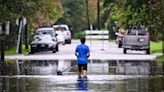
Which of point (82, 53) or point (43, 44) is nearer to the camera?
point (82, 53)

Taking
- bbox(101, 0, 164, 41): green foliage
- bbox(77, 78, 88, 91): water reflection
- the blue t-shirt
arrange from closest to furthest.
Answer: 1. bbox(77, 78, 88, 91): water reflection
2. the blue t-shirt
3. bbox(101, 0, 164, 41): green foliage

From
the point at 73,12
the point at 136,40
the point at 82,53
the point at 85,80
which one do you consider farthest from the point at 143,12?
the point at 73,12

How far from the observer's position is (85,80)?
22.5 m

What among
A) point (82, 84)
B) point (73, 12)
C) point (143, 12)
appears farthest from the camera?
point (73, 12)

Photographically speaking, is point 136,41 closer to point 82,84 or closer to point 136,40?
point 136,40

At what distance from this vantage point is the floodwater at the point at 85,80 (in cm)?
1920

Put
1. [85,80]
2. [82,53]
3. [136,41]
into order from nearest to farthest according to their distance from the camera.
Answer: [85,80] → [82,53] → [136,41]

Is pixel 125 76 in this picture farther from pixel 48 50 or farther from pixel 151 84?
pixel 48 50

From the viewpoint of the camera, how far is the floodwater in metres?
19.2

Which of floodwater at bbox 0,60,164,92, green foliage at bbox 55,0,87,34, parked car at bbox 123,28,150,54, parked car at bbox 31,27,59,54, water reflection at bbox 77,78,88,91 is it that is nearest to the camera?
floodwater at bbox 0,60,164,92

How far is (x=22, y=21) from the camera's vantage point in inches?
1797

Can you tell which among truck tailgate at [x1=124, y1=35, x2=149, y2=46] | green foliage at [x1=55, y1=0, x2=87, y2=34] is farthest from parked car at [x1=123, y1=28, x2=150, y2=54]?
green foliage at [x1=55, y1=0, x2=87, y2=34]

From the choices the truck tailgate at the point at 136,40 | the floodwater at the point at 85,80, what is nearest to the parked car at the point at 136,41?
the truck tailgate at the point at 136,40

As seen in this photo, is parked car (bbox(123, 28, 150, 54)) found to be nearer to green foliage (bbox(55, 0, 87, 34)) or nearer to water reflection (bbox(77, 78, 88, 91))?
water reflection (bbox(77, 78, 88, 91))
